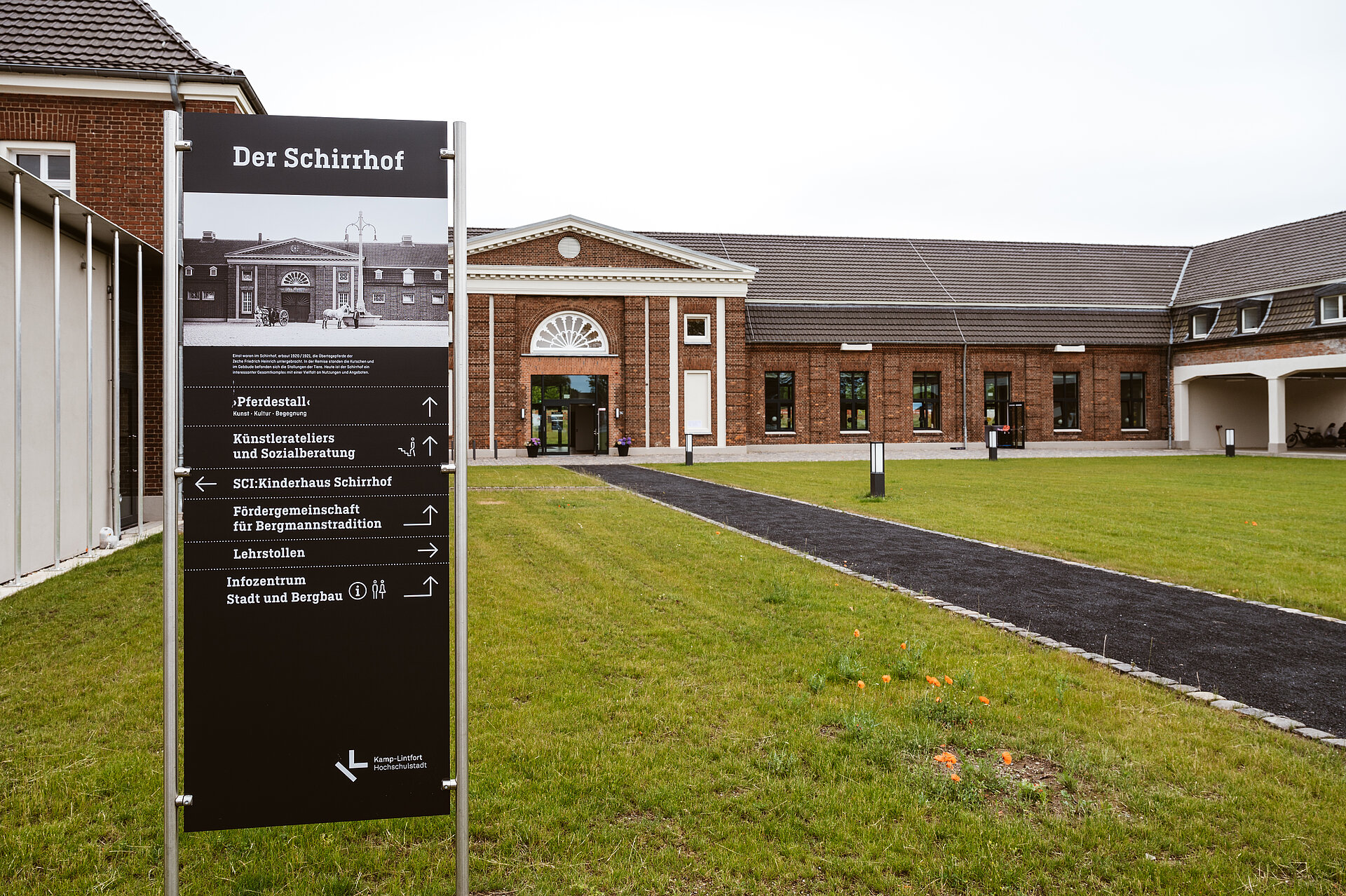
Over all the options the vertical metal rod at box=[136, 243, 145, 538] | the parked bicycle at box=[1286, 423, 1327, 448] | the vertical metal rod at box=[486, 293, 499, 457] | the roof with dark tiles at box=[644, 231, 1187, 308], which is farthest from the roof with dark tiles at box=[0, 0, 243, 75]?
the parked bicycle at box=[1286, 423, 1327, 448]

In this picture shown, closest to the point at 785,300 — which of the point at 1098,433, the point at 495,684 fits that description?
the point at 1098,433

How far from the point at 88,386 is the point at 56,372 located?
119cm

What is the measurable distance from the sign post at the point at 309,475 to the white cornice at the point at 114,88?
12.0 meters

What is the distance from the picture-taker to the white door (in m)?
36.9

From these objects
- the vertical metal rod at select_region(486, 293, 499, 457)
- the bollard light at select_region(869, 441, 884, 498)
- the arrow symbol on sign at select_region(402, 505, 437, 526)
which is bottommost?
the bollard light at select_region(869, 441, 884, 498)

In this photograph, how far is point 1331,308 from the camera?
114ft

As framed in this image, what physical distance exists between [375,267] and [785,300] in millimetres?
38817

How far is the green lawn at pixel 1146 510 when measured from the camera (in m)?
8.58

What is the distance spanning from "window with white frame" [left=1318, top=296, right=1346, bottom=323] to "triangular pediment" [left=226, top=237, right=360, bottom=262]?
137ft

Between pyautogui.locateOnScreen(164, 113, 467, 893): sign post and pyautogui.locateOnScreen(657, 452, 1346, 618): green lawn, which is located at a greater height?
pyautogui.locateOnScreen(164, 113, 467, 893): sign post

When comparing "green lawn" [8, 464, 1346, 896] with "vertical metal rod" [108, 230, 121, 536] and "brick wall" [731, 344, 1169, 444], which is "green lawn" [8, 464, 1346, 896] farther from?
"brick wall" [731, 344, 1169, 444]

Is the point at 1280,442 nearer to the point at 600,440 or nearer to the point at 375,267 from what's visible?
the point at 600,440

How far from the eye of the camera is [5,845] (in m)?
3.19

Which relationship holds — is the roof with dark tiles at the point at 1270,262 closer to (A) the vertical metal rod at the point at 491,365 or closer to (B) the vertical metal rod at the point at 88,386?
(A) the vertical metal rod at the point at 491,365
